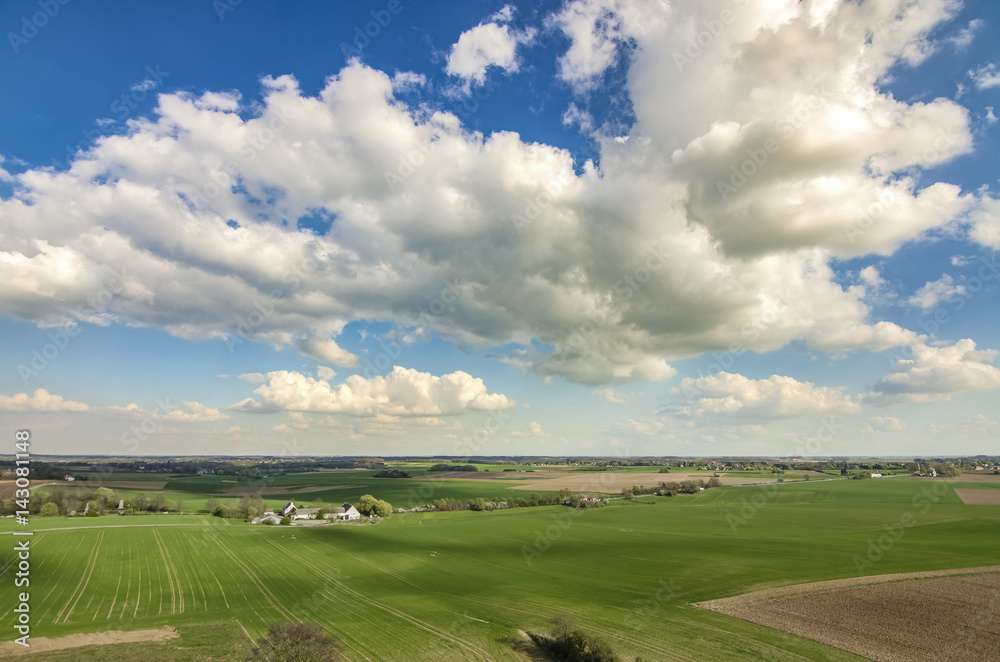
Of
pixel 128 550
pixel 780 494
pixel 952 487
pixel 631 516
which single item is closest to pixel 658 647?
pixel 128 550

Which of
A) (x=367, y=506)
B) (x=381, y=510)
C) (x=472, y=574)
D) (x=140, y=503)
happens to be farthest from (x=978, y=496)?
(x=140, y=503)

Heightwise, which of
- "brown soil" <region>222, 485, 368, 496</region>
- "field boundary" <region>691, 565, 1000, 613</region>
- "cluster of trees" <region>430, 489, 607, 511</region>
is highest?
"field boundary" <region>691, 565, 1000, 613</region>

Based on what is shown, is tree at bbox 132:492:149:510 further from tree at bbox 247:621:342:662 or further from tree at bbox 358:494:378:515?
tree at bbox 247:621:342:662

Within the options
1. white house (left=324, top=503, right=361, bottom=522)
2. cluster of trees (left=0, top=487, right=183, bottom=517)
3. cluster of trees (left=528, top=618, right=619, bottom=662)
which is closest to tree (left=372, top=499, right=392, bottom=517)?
white house (left=324, top=503, right=361, bottom=522)

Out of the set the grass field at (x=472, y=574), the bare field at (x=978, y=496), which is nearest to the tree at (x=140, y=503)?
the grass field at (x=472, y=574)

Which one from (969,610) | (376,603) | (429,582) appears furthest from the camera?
(429,582)

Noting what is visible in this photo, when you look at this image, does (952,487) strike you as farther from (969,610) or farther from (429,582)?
(429,582)

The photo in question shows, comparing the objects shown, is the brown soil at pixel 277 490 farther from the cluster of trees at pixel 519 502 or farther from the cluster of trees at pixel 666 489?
the cluster of trees at pixel 666 489
